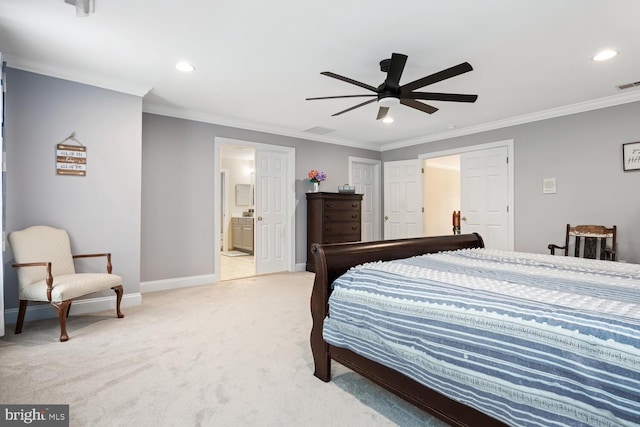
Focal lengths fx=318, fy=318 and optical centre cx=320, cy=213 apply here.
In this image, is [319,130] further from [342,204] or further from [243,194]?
[243,194]

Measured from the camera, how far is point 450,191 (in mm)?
7867

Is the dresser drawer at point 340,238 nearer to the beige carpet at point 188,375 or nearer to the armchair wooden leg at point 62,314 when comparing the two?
the beige carpet at point 188,375

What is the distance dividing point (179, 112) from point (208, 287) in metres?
2.46

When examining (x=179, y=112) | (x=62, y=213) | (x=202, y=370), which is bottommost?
(x=202, y=370)

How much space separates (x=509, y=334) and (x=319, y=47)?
8.38 feet

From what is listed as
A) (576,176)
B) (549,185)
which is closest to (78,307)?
(549,185)

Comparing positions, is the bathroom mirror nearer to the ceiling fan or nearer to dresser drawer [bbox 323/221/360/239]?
dresser drawer [bbox 323/221/360/239]

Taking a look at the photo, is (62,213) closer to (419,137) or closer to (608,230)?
(419,137)

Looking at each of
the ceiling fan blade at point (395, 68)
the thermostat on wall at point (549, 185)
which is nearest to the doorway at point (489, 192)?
the thermostat on wall at point (549, 185)

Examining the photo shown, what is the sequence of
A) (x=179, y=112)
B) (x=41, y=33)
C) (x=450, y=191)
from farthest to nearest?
(x=450, y=191) → (x=179, y=112) → (x=41, y=33)

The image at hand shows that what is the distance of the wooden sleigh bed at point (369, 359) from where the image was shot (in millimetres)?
1325

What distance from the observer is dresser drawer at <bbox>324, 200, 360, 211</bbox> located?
544 centimetres

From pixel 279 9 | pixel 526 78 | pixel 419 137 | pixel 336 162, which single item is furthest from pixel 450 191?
pixel 279 9

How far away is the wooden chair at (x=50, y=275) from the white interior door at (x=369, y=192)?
4.64 metres
